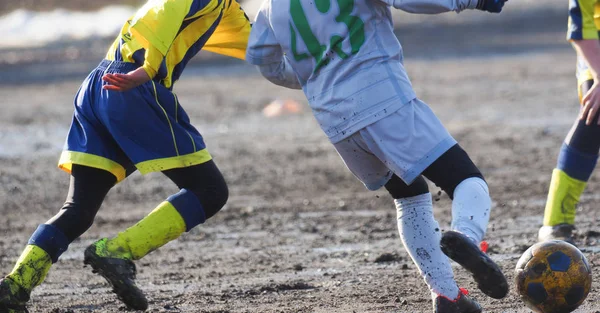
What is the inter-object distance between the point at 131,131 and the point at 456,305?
1750 mm

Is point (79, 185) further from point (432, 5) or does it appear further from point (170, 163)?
point (432, 5)

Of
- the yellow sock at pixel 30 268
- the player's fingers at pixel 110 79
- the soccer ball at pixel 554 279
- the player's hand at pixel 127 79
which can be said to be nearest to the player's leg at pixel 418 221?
the soccer ball at pixel 554 279

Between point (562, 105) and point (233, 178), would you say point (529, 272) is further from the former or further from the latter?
point (562, 105)

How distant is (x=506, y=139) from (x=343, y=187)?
9.16ft

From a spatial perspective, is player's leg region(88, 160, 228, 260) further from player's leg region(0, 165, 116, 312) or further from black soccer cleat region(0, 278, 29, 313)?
black soccer cleat region(0, 278, 29, 313)

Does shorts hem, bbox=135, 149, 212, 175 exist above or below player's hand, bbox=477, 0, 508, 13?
below

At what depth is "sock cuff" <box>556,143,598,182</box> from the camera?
6.15 m

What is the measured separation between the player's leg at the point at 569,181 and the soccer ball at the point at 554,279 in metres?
1.35

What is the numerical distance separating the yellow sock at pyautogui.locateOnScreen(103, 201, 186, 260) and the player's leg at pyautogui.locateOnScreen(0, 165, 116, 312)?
28 centimetres

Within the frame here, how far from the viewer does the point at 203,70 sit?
70.6 ft

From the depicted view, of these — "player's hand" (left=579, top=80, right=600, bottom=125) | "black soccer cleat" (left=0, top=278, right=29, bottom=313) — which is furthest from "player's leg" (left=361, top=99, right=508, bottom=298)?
"black soccer cleat" (left=0, top=278, right=29, bottom=313)

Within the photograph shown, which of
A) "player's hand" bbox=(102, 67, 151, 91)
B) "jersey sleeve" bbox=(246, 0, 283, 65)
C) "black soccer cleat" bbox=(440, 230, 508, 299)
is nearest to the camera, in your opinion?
"black soccer cleat" bbox=(440, 230, 508, 299)

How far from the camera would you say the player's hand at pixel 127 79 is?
493 centimetres

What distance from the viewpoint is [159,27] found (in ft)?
16.0
